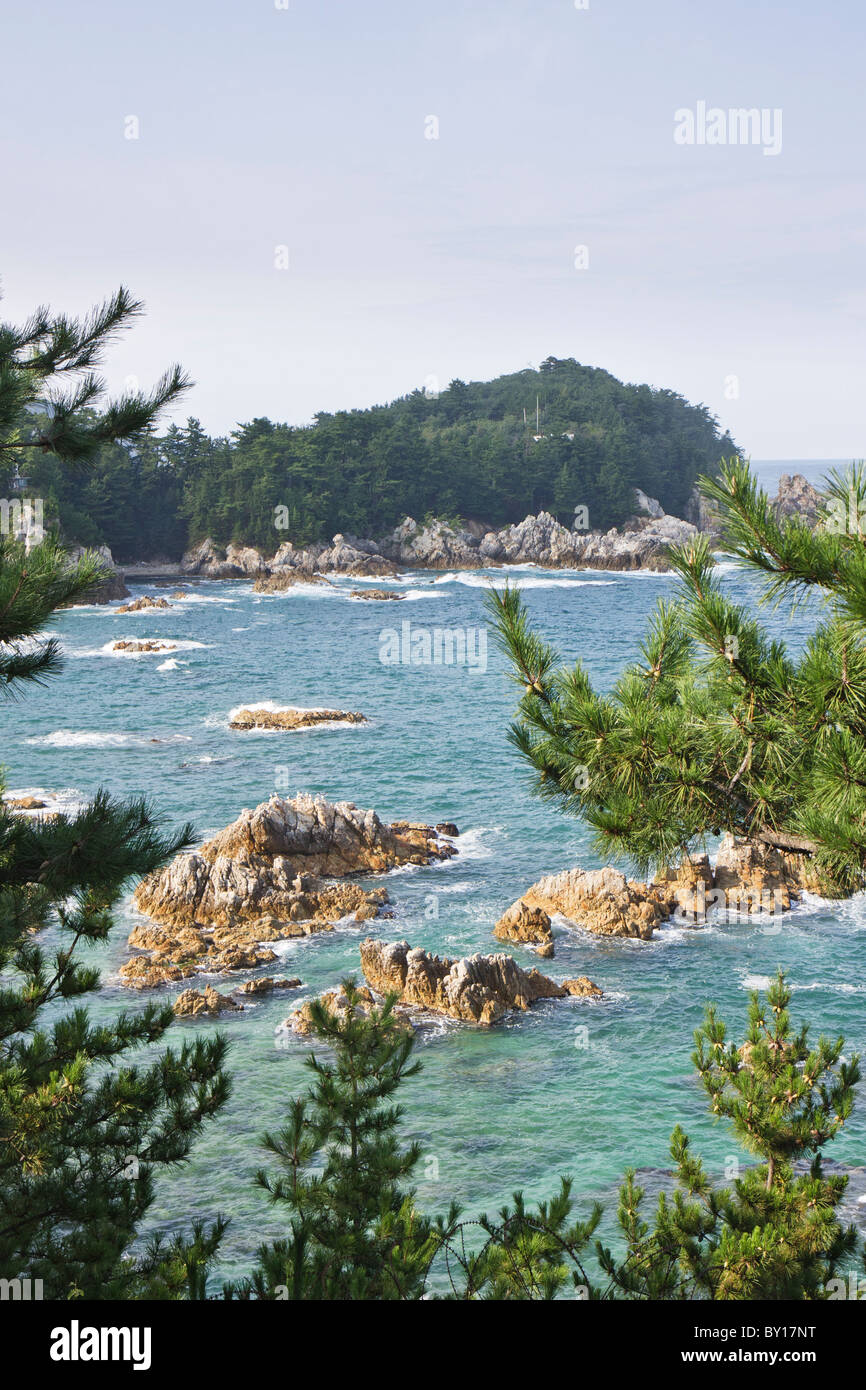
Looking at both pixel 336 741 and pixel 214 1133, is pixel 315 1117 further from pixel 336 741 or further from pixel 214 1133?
pixel 336 741

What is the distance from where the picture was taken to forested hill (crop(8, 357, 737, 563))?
8638 centimetres

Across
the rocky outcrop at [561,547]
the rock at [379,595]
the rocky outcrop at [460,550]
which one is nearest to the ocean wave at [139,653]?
the rock at [379,595]

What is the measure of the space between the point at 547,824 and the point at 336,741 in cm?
1104

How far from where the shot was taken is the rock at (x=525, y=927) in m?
19.5

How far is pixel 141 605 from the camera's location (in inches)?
2655

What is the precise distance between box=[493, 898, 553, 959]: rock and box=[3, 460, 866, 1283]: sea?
303mm

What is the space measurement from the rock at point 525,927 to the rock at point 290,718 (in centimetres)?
1956

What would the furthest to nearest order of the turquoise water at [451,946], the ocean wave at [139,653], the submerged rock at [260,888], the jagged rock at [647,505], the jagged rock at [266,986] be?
the jagged rock at [647,505]
the ocean wave at [139,653]
the submerged rock at [260,888]
the jagged rock at [266,986]
the turquoise water at [451,946]

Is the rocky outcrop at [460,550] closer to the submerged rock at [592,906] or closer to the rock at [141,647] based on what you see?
the rock at [141,647]

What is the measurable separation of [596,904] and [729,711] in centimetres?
1484

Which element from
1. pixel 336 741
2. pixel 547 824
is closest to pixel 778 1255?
pixel 547 824

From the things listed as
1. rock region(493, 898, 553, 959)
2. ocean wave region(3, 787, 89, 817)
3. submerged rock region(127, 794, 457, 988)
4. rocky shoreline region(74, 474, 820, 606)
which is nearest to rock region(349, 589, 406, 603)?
rocky shoreline region(74, 474, 820, 606)

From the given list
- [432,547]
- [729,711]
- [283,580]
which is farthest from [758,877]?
[432,547]
